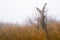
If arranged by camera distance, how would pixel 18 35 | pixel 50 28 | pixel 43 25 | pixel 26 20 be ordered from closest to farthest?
pixel 43 25
pixel 18 35
pixel 50 28
pixel 26 20

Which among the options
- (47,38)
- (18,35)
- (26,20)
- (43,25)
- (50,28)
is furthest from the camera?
(26,20)

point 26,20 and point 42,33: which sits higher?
point 26,20

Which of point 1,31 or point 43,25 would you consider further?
point 1,31

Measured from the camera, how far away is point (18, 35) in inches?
430

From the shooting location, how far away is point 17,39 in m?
10.6

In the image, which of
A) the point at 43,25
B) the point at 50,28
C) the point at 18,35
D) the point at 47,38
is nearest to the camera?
the point at 43,25

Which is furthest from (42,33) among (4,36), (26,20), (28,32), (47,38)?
(26,20)

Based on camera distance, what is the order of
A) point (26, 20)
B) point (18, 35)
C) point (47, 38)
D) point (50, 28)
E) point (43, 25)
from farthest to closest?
point (26, 20) < point (50, 28) < point (18, 35) < point (47, 38) < point (43, 25)

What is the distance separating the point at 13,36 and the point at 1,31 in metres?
0.97

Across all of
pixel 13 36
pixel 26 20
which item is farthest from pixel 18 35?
pixel 26 20

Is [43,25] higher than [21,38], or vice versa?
[43,25]

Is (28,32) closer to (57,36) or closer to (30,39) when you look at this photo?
(30,39)

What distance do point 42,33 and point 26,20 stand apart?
19.0 ft

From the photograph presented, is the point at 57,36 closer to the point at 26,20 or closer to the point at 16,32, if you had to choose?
the point at 16,32
